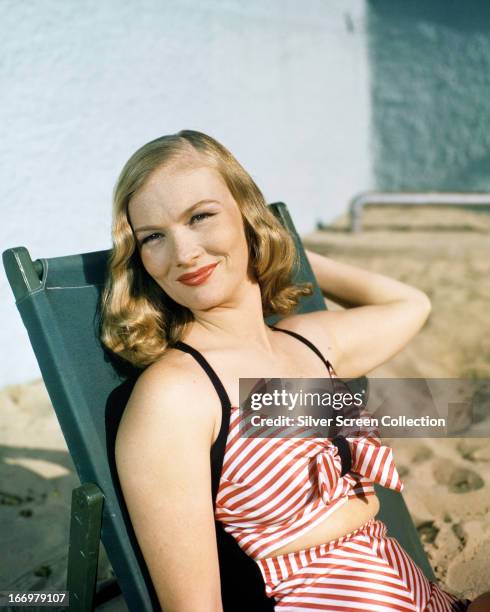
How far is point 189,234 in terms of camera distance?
61.1 inches

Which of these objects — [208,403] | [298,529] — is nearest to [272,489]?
[298,529]

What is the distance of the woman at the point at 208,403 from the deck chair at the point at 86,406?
0.08m

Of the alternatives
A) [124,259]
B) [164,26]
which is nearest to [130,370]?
[124,259]

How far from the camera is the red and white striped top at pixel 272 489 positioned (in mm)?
1462

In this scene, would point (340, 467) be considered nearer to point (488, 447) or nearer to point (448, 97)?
point (488, 447)

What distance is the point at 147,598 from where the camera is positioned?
1536 millimetres

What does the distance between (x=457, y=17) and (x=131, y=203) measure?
852 cm

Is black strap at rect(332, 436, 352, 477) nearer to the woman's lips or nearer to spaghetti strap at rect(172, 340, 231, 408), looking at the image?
spaghetti strap at rect(172, 340, 231, 408)

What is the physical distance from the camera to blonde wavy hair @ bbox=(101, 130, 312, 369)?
1.57m

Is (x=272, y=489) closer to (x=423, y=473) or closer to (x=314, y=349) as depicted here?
(x=314, y=349)

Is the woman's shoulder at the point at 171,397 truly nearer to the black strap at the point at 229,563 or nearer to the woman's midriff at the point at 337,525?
the black strap at the point at 229,563

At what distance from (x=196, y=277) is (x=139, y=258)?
203 millimetres

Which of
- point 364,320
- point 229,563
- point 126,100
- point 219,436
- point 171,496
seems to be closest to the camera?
point 171,496

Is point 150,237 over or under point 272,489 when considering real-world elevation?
over
